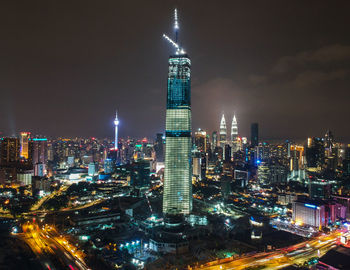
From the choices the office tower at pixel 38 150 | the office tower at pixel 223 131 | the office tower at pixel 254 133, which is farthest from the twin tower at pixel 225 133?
the office tower at pixel 38 150

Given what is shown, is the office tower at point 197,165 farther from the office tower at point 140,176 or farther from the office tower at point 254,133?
the office tower at point 254,133

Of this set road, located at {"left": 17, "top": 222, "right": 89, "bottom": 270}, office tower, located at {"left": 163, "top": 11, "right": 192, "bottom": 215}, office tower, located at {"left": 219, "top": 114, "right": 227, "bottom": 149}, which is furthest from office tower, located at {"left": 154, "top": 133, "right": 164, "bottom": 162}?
road, located at {"left": 17, "top": 222, "right": 89, "bottom": 270}

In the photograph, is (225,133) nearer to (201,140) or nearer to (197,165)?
(201,140)

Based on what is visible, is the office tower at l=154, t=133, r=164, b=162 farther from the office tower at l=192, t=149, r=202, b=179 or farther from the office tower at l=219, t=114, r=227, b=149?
the office tower at l=219, t=114, r=227, b=149

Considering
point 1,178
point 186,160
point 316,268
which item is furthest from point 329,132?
point 1,178

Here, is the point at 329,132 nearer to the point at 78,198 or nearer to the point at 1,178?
the point at 78,198
